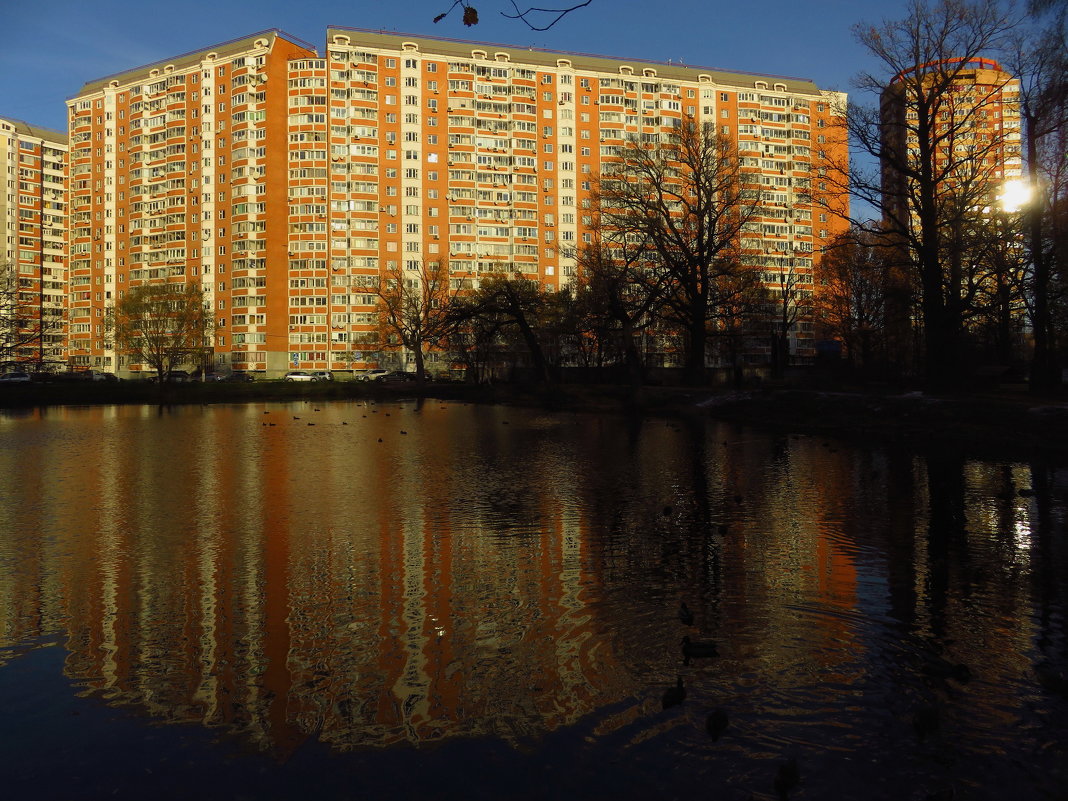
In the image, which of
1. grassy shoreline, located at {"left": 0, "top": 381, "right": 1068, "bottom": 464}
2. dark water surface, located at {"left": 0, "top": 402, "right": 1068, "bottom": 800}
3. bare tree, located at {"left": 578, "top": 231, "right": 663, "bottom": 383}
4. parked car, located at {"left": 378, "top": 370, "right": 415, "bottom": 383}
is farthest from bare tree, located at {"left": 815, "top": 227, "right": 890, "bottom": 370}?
parked car, located at {"left": 378, "top": 370, "right": 415, "bottom": 383}

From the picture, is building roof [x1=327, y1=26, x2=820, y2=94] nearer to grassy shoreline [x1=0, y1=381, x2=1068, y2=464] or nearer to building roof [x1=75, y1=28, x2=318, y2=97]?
building roof [x1=75, y1=28, x2=318, y2=97]

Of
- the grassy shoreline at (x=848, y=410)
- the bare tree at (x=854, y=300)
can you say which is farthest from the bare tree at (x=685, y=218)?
the bare tree at (x=854, y=300)

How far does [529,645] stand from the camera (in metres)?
5.71

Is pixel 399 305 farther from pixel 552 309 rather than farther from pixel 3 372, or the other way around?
pixel 3 372

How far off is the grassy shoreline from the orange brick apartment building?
56.9 m

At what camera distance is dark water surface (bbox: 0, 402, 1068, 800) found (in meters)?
4.01

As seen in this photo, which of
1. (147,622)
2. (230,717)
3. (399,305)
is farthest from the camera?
(399,305)

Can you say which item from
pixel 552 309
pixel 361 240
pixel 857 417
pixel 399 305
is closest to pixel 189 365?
pixel 361 240

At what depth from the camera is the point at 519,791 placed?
12.5 feet

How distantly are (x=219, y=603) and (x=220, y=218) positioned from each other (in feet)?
410

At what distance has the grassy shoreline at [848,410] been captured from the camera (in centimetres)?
2053

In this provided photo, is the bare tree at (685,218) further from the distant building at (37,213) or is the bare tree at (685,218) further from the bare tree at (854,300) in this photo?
the distant building at (37,213)

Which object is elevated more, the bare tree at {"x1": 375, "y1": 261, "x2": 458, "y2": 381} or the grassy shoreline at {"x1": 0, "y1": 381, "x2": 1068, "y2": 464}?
the bare tree at {"x1": 375, "y1": 261, "x2": 458, "y2": 381}

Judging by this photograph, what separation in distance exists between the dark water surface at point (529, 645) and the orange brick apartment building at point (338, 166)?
103 meters
